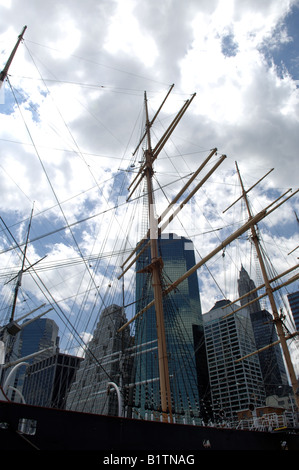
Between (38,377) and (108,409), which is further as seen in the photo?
(108,409)

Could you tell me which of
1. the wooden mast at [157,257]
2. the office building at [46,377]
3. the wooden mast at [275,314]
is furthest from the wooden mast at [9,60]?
the office building at [46,377]

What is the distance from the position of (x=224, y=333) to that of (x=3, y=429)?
3018 inches

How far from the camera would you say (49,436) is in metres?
6.67

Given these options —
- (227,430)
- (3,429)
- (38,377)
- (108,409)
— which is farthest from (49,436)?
(108,409)

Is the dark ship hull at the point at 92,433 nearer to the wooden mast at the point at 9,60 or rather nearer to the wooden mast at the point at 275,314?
the wooden mast at the point at 9,60

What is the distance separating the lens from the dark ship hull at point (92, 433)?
6398 millimetres

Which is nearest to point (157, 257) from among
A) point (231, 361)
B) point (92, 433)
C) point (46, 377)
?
point (92, 433)

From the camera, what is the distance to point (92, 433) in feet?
23.7

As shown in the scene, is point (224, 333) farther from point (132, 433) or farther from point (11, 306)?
point (132, 433)

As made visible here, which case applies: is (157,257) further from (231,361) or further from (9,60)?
(231,361)

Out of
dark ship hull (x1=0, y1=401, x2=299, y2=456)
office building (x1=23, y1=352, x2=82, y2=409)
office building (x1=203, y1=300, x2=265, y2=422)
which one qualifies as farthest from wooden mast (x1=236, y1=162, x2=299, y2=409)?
office building (x1=203, y1=300, x2=265, y2=422)

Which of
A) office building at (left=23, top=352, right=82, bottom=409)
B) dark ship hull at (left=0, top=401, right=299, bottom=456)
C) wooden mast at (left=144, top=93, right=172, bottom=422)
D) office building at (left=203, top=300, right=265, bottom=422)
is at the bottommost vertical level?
dark ship hull at (left=0, top=401, right=299, bottom=456)

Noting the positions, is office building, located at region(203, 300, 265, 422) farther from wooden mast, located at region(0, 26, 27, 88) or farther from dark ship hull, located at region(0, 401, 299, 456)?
wooden mast, located at region(0, 26, 27, 88)

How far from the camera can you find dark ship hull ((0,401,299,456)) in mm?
6398
